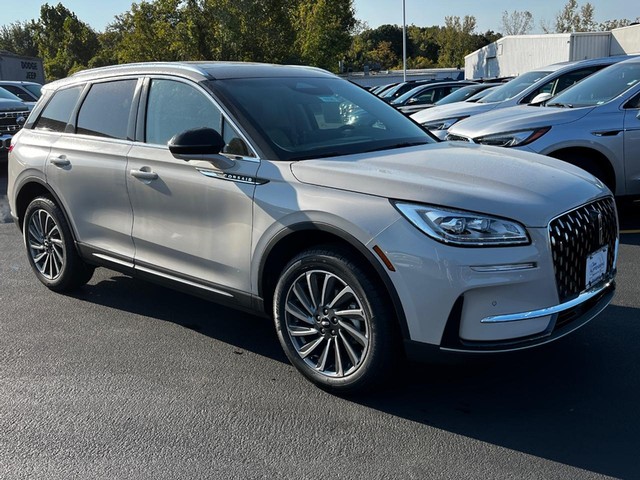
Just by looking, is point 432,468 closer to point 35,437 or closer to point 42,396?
point 35,437

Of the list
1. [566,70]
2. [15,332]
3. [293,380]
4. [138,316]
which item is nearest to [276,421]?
[293,380]

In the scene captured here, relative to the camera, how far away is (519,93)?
1017 cm

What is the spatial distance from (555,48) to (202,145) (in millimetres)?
35988

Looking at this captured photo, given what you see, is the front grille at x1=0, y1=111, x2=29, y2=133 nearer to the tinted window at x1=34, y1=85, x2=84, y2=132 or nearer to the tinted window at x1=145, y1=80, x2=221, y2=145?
the tinted window at x1=34, y1=85, x2=84, y2=132

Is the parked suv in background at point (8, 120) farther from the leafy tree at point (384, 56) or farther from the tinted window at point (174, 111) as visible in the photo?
the leafy tree at point (384, 56)

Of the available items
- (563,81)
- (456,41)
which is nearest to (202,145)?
(563,81)

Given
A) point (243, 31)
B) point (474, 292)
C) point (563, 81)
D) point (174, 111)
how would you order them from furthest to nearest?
point (243, 31)
point (563, 81)
point (174, 111)
point (474, 292)

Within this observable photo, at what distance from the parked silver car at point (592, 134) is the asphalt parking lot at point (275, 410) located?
2547mm

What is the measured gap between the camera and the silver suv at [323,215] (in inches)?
121

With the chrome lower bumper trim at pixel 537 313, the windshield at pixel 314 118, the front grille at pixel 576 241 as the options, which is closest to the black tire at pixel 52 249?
the windshield at pixel 314 118

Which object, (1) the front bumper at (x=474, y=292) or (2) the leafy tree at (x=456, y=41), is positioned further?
(2) the leafy tree at (x=456, y=41)

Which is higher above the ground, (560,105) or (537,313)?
(560,105)

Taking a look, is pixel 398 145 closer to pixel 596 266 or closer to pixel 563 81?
pixel 596 266

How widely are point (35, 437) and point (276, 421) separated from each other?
1.16 meters
